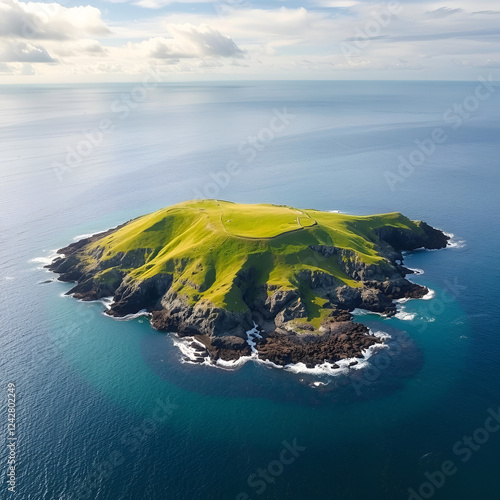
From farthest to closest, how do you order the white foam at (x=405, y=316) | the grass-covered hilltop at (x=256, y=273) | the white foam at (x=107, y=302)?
the white foam at (x=107, y=302), the white foam at (x=405, y=316), the grass-covered hilltop at (x=256, y=273)

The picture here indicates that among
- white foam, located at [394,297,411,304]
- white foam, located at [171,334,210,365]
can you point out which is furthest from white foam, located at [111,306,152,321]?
white foam, located at [394,297,411,304]

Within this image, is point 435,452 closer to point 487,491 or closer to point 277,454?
point 487,491

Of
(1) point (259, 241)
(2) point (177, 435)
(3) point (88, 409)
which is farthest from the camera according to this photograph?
(1) point (259, 241)

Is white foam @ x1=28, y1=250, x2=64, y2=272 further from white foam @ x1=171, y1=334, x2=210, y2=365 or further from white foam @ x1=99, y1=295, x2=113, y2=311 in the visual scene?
white foam @ x1=171, y1=334, x2=210, y2=365

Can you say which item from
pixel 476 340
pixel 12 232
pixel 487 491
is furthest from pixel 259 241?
pixel 12 232

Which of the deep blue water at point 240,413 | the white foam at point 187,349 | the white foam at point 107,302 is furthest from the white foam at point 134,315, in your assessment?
the white foam at point 187,349

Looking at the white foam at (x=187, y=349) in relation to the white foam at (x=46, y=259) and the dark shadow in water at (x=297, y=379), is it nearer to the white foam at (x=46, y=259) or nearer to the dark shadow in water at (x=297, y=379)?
the dark shadow in water at (x=297, y=379)

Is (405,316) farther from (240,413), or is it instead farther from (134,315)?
(134,315)

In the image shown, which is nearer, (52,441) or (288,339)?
(52,441)
